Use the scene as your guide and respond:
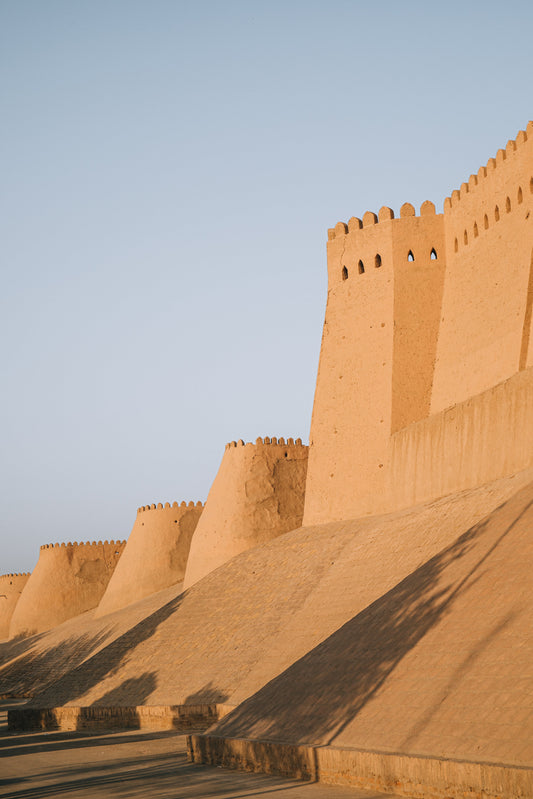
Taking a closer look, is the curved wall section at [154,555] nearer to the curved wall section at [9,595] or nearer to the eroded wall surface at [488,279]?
the eroded wall surface at [488,279]

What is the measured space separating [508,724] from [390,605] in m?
4.16

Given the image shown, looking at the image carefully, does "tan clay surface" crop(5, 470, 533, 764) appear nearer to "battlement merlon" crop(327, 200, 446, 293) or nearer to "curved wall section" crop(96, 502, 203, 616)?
"battlement merlon" crop(327, 200, 446, 293)

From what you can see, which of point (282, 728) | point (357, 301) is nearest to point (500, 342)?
point (357, 301)

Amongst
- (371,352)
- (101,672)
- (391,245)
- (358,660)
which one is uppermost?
(391,245)

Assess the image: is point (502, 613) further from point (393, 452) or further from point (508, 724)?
point (393, 452)

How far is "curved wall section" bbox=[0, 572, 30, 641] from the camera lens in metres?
46.8

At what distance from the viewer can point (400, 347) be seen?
69.2ft

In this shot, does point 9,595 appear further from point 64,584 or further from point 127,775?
point 127,775

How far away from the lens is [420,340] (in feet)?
69.4

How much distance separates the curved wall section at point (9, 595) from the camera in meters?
46.8

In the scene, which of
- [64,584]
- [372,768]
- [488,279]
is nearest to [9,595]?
[64,584]

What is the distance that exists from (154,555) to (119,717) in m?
14.7

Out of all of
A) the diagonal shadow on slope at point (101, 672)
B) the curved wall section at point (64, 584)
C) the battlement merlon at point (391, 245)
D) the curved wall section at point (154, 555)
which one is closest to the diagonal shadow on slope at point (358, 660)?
the diagonal shadow on slope at point (101, 672)

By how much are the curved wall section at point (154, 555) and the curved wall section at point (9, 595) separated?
1531cm
